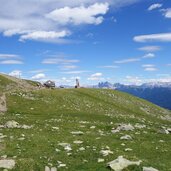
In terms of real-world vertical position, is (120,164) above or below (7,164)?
below

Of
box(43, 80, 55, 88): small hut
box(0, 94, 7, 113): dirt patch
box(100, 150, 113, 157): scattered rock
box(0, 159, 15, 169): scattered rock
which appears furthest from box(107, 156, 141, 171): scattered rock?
box(43, 80, 55, 88): small hut

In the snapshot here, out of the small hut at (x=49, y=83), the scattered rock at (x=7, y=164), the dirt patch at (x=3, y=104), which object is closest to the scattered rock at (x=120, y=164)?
the scattered rock at (x=7, y=164)

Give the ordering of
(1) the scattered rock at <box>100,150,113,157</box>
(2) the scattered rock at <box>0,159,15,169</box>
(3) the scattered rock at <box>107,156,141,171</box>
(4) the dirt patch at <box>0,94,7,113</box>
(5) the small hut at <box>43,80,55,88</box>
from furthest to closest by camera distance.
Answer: (5) the small hut at <box>43,80,55,88</box> < (4) the dirt patch at <box>0,94,7,113</box> < (1) the scattered rock at <box>100,150,113,157</box> < (2) the scattered rock at <box>0,159,15,169</box> < (3) the scattered rock at <box>107,156,141,171</box>

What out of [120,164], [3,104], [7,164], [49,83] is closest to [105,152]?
[120,164]

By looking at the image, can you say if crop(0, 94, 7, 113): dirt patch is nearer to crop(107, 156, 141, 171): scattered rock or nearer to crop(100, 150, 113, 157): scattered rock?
crop(100, 150, 113, 157): scattered rock

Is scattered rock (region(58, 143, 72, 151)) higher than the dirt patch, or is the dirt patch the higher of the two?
→ the dirt patch

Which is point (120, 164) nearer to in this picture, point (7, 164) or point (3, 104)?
point (7, 164)

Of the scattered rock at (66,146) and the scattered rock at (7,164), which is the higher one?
the scattered rock at (66,146)

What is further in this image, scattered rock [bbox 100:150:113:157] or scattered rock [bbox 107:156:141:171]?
scattered rock [bbox 100:150:113:157]

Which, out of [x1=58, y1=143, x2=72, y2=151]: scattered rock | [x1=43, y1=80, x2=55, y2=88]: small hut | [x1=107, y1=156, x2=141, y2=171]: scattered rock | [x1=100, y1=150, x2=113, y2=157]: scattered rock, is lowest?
[x1=107, y1=156, x2=141, y2=171]: scattered rock

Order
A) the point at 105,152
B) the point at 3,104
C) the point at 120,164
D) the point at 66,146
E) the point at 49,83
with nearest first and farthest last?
1. the point at 120,164
2. the point at 105,152
3. the point at 66,146
4. the point at 3,104
5. the point at 49,83

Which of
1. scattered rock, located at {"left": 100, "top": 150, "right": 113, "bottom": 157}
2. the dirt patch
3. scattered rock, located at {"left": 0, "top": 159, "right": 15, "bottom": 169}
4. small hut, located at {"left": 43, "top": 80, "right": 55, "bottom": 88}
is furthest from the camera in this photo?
small hut, located at {"left": 43, "top": 80, "right": 55, "bottom": 88}

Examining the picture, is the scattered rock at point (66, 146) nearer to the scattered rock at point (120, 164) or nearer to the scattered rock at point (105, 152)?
the scattered rock at point (105, 152)

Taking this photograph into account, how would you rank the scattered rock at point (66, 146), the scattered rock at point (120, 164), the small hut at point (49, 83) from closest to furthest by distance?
the scattered rock at point (120, 164)
the scattered rock at point (66, 146)
the small hut at point (49, 83)
